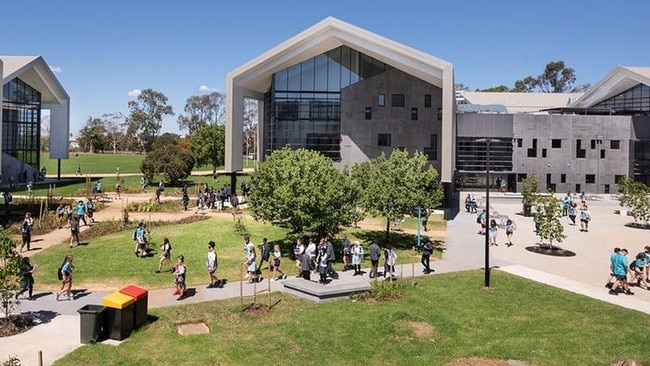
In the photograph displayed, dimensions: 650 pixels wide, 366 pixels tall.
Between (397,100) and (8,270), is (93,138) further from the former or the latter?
(8,270)

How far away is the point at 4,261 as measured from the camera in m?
13.7

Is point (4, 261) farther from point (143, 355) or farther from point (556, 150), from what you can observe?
point (556, 150)

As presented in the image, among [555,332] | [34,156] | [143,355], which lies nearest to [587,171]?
[555,332]

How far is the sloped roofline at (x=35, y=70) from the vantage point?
48312mm

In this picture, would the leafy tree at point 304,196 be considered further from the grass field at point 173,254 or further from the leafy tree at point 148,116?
the leafy tree at point 148,116

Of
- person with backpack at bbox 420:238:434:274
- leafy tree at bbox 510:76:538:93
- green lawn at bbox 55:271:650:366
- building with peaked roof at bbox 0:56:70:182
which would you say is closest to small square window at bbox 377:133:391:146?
person with backpack at bbox 420:238:434:274

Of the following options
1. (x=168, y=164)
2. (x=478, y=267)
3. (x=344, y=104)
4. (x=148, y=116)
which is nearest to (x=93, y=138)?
(x=148, y=116)

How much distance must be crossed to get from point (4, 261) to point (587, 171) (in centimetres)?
5620

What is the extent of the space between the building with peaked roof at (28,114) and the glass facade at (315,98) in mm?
24727

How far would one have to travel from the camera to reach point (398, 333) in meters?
13.3

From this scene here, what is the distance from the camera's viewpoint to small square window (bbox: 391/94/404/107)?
45.7 meters

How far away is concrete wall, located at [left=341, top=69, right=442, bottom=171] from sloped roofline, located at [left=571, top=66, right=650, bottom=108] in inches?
1016

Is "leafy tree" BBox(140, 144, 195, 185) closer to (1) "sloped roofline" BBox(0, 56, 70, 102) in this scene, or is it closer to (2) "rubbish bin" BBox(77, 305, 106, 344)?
(1) "sloped roofline" BBox(0, 56, 70, 102)

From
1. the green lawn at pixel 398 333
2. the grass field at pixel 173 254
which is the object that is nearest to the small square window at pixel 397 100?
the grass field at pixel 173 254
